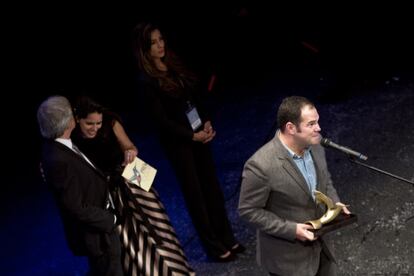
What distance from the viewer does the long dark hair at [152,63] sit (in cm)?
428

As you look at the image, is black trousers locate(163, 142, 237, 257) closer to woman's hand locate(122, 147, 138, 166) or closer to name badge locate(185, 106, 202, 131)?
name badge locate(185, 106, 202, 131)

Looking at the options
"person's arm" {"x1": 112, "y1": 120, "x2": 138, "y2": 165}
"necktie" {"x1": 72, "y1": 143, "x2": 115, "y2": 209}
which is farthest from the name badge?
"necktie" {"x1": 72, "y1": 143, "x2": 115, "y2": 209}

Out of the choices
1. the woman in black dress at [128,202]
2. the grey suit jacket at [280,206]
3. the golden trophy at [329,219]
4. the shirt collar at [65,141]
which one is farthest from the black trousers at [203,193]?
the golden trophy at [329,219]

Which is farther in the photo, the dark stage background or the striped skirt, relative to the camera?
the dark stage background

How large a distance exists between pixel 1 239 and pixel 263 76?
13.3 ft

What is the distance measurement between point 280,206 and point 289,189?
142 mm

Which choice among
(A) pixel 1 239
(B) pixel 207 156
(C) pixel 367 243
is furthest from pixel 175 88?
(A) pixel 1 239

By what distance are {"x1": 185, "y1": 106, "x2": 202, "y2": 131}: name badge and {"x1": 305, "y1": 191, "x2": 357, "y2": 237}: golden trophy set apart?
4.89 feet

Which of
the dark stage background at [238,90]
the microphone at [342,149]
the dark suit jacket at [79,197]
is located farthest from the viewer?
the dark stage background at [238,90]

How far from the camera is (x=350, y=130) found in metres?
6.39

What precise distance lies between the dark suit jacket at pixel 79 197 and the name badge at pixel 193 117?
2.98 ft

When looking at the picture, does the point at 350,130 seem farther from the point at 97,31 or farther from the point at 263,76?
the point at 97,31

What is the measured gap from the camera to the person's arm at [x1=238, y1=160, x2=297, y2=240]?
3.23 metres

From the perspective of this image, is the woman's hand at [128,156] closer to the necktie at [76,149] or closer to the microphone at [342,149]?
the necktie at [76,149]
